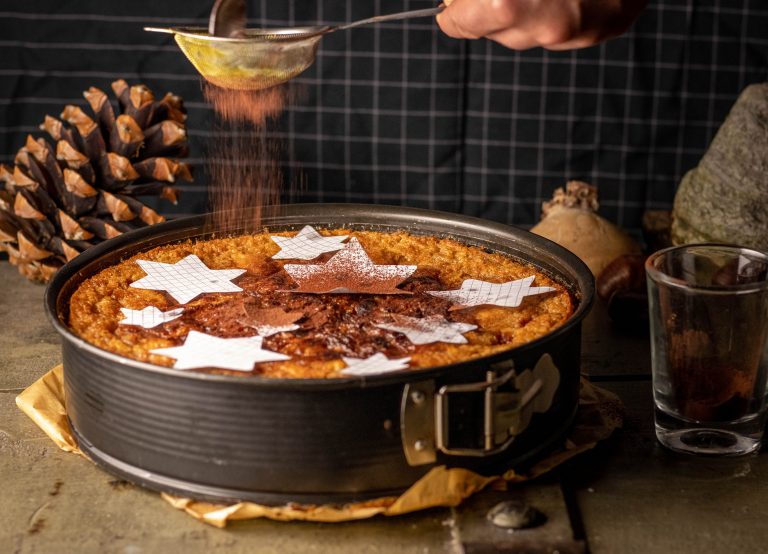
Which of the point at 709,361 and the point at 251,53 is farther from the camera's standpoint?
the point at 251,53

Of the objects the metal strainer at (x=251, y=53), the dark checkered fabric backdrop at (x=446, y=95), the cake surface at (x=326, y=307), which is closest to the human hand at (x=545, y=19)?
the metal strainer at (x=251, y=53)

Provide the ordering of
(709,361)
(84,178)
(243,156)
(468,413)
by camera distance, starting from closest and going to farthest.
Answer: (468,413), (709,361), (84,178), (243,156)

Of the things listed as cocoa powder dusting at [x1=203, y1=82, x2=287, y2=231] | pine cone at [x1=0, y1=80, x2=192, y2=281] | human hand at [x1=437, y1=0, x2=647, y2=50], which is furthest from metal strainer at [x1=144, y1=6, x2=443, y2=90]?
pine cone at [x1=0, y1=80, x2=192, y2=281]

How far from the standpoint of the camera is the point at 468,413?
4.41ft

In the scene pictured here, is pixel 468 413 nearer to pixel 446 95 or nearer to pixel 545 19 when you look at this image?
pixel 545 19

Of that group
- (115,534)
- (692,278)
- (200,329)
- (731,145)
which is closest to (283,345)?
(200,329)

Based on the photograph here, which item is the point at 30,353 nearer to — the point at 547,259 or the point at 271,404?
the point at 271,404

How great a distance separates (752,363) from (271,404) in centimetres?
71

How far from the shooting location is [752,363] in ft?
4.89

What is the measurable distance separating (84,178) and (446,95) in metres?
1.09

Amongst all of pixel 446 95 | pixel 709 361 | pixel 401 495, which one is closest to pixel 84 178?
pixel 446 95

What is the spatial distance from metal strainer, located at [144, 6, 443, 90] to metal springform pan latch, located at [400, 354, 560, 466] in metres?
0.64

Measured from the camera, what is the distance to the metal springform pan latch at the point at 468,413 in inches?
51.3

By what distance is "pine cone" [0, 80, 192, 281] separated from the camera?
220cm
